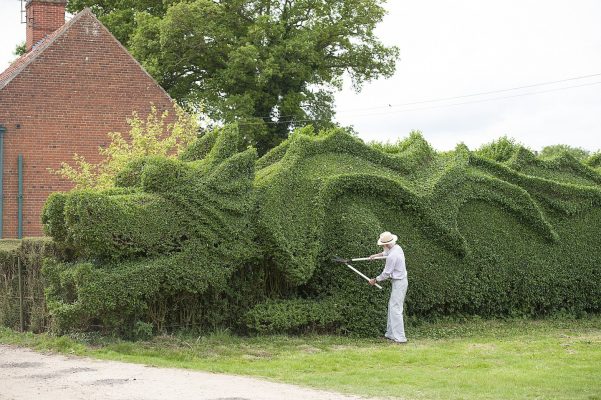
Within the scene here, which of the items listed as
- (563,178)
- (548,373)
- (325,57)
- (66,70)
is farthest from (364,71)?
(548,373)

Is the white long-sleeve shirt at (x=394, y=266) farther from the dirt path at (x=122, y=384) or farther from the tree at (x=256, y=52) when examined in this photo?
the tree at (x=256, y=52)

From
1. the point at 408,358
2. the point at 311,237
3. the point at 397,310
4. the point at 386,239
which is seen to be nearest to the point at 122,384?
the point at 408,358

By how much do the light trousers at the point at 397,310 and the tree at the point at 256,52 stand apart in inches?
804

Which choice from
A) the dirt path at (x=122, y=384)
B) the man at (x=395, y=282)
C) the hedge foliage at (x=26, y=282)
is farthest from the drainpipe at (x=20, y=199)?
the dirt path at (x=122, y=384)

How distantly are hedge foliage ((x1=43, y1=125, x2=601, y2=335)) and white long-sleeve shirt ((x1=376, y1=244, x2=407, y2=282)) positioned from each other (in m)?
0.51

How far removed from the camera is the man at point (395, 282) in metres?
14.5

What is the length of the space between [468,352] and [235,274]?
3.82 meters

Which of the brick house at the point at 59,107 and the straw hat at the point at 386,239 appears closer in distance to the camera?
the straw hat at the point at 386,239

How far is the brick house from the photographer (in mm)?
26672

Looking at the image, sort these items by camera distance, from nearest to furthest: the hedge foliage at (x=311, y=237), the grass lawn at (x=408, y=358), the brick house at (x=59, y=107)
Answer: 1. the grass lawn at (x=408, y=358)
2. the hedge foliage at (x=311, y=237)
3. the brick house at (x=59, y=107)

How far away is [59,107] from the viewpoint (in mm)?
27250

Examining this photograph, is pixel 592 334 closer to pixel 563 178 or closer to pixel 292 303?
pixel 563 178

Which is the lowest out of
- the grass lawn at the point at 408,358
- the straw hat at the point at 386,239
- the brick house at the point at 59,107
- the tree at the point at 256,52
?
the grass lawn at the point at 408,358

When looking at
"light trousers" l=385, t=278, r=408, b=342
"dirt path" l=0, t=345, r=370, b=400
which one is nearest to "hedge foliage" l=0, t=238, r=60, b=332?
"dirt path" l=0, t=345, r=370, b=400
